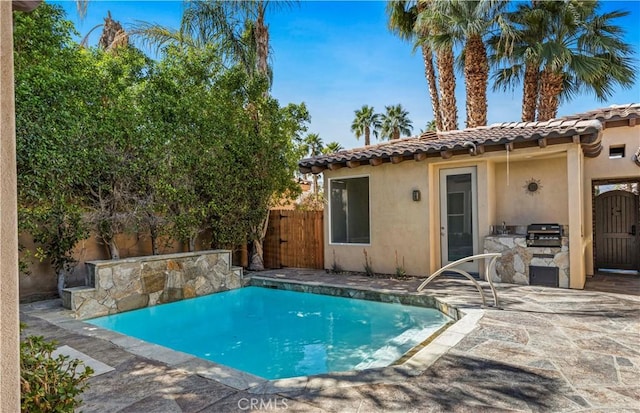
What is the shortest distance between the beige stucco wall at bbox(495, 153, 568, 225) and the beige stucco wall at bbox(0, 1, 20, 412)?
10191 mm

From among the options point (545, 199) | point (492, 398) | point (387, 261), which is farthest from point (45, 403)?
point (545, 199)

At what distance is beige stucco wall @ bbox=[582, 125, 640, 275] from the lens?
9.96 meters

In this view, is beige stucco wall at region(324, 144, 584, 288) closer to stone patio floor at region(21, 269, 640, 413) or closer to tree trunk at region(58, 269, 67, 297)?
stone patio floor at region(21, 269, 640, 413)

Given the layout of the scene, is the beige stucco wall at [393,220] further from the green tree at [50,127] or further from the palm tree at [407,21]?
the palm tree at [407,21]

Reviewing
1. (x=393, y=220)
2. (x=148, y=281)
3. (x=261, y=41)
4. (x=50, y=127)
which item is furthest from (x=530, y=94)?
(x=50, y=127)

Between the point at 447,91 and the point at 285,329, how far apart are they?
13696mm

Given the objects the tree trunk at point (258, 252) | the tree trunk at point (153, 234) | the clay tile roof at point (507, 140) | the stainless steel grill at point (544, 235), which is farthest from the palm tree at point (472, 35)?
the tree trunk at point (153, 234)

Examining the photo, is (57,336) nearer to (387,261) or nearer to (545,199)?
(387,261)

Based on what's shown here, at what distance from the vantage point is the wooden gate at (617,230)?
11055 millimetres

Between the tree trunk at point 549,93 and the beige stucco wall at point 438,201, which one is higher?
the tree trunk at point 549,93

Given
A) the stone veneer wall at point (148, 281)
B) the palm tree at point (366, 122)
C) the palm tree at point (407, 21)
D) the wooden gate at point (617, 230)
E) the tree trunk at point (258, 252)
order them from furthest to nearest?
the palm tree at point (366, 122)
the palm tree at point (407, 21)
the tree trunk at point (258, 252)
the wooden gate at point (617, 230)
the stone veneer wall at point (148, 281)

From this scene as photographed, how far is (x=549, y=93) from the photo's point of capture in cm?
1429

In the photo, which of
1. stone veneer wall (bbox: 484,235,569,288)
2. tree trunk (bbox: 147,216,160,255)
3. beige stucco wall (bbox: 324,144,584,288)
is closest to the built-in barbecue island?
stone veneer wall (bbox: 484,235,569,288)

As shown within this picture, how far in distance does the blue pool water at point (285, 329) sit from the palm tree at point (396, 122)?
86.1ft
